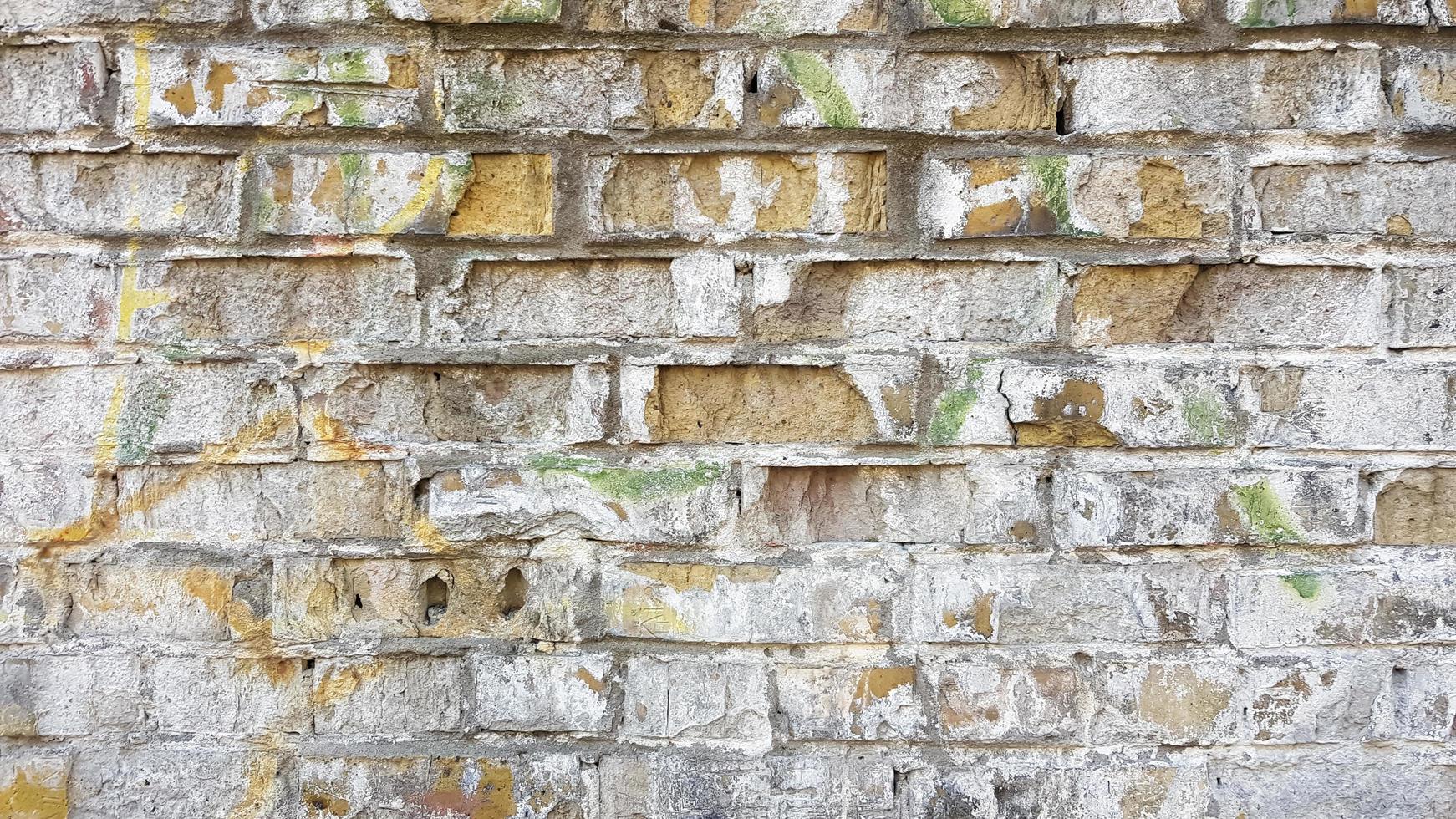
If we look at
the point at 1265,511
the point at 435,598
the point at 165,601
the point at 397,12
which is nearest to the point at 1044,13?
the point at 1265,511

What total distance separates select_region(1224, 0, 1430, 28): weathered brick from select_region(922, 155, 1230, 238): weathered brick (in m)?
0.17

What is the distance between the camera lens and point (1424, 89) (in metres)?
0.93

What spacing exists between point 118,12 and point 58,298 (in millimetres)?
342

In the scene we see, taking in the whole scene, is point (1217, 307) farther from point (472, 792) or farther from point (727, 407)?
point (472, 792)

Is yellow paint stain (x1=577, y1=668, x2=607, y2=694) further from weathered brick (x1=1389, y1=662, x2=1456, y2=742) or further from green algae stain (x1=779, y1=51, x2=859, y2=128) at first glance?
weathered brick (x1=1389, y1=662, x2=1456, y2=742)

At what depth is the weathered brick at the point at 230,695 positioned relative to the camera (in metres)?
0.97

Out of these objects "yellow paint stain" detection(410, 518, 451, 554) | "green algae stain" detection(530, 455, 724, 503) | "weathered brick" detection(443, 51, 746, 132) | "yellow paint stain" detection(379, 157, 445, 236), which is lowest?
"yellow paint stain" detection(410, 518, 451, 554)

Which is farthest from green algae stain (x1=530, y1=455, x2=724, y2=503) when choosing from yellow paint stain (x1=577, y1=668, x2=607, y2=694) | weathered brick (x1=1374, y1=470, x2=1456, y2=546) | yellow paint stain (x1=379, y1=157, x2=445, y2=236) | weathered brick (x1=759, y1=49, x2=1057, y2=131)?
weathered brick (x1=1374, y1=470, x2=1456, y2=546)

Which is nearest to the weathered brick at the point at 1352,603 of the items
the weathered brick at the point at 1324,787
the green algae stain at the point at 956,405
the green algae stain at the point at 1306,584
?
the green algae stain at the point at 1306,584

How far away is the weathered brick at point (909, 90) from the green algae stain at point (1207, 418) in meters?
0.36

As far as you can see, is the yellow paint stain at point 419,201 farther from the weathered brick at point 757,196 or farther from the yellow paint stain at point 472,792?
the yellow paint stain at point 472,792

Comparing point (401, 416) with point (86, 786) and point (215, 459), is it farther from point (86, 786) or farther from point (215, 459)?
point (86, 786)

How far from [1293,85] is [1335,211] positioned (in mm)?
154

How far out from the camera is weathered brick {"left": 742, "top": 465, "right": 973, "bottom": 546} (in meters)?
0.97
